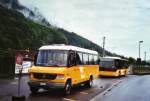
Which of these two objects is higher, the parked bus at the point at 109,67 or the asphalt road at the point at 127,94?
the parked bus at the point at 109,67

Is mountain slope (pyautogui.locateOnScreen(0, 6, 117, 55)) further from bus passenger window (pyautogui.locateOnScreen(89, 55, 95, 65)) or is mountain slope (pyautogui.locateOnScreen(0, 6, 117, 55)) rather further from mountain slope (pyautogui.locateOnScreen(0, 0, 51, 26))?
bus passenger window (pyautogui.locateOnScreen(89, 55, 95, 65))

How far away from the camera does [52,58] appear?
68.8ft

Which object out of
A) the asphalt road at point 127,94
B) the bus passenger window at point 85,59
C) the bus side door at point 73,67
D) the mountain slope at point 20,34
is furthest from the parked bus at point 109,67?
the mountain slope at point 20,34

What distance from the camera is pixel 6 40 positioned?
83.1 metres

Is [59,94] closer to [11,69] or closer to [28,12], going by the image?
[11,69]

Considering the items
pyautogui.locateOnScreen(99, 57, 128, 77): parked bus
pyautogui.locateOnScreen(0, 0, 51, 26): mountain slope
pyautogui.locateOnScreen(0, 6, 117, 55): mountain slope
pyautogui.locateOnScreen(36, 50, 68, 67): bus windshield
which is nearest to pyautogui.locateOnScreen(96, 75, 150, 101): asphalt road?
pyautogui.locateOnScreen(36, 50, 68, 67): bus windshield

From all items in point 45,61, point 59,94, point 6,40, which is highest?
point 6,40

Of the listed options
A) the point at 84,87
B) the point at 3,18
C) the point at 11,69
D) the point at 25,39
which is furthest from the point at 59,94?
the point at 3,18

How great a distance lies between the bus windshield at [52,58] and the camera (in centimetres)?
2080

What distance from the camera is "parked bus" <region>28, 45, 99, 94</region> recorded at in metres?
19.9

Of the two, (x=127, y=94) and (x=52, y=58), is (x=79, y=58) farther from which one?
(x=127, y=94)

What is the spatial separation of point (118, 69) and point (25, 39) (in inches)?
1973

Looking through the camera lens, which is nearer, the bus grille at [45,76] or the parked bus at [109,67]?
the bus grille at [45,76]

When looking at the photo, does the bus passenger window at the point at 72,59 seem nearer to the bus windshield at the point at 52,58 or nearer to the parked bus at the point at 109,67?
the bus windshield at the point at 52,58
